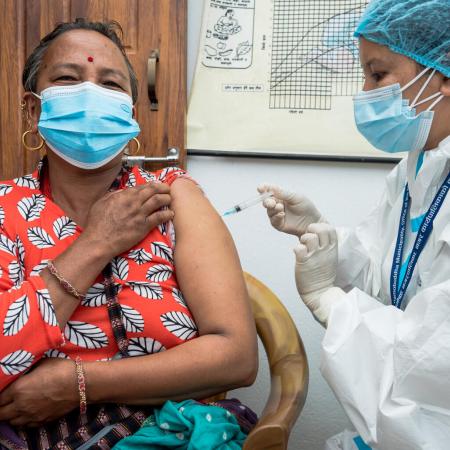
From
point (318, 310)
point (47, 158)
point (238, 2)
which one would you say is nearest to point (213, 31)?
point (238, 2)

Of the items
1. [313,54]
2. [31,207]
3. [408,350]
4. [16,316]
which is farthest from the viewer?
[313,54]

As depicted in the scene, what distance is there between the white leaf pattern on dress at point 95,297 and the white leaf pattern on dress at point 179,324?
0.13 metres

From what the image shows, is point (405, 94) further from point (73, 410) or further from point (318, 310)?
point (73, 410)

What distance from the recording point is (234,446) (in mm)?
1213

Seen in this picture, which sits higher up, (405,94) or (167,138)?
(405,94)

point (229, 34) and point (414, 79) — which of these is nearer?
point (414, 79)

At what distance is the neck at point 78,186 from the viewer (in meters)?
1.46

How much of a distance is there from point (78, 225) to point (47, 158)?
0.24 m

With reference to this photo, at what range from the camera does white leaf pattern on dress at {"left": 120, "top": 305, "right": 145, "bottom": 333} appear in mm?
1286

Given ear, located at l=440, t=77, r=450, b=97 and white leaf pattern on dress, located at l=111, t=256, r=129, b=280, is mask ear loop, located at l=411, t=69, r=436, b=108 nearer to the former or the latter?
ear, located at l=440, t=77, r=450, b=97

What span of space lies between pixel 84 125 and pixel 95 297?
0.40m

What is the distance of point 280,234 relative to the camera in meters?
1.99

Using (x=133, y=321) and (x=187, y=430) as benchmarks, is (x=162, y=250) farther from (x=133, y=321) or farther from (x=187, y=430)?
(x=187, y=430)

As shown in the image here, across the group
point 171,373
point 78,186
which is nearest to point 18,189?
point 78,186
